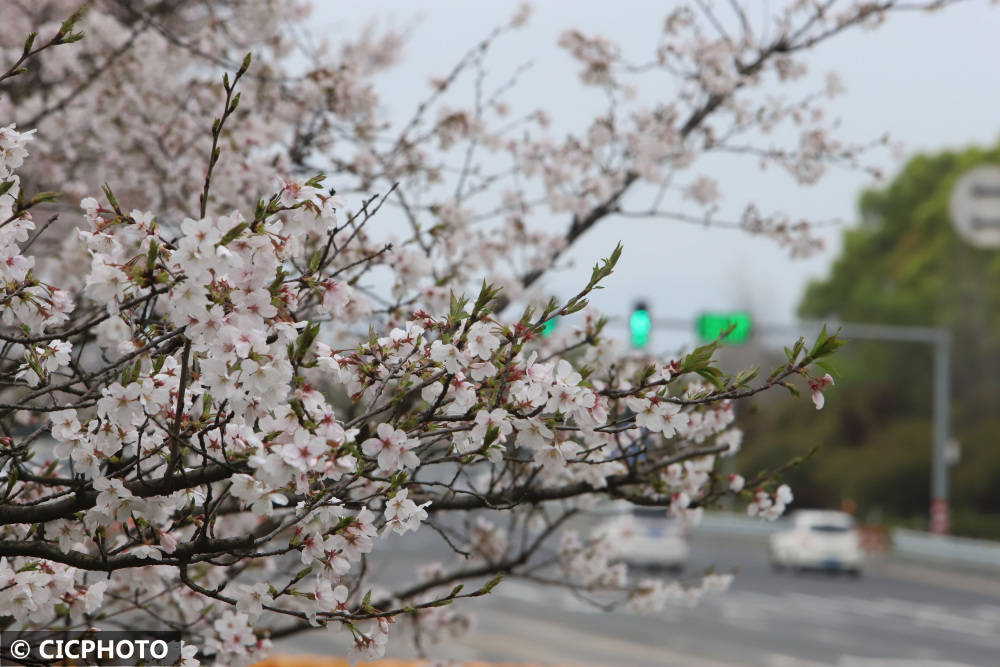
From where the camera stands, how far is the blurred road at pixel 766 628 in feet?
58.0

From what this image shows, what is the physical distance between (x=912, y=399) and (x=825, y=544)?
14819 millimetres

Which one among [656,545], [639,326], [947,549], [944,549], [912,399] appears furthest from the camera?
[912,399]

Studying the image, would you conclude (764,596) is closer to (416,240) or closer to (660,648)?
(660,648)

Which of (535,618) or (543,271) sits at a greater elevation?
(535,618)

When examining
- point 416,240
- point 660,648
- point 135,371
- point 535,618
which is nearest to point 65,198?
point 416,240

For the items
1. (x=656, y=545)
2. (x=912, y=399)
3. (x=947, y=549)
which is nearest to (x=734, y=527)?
(x=912, y=399)

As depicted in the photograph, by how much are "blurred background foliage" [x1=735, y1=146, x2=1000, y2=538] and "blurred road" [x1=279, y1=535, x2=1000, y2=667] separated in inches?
176

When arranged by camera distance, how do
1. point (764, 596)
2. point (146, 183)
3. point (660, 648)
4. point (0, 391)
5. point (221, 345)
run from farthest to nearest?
point (764, 596) < point (660, 648) < point (146, 183) < point (0, 391) < point (221, 345)

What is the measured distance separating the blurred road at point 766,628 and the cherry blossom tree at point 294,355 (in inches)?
296

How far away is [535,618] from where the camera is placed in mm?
22641

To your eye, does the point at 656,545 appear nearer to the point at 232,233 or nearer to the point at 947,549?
the point at 947,549

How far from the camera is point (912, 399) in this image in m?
43.3

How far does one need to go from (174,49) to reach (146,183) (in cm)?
100

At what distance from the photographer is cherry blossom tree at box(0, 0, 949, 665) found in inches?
114
